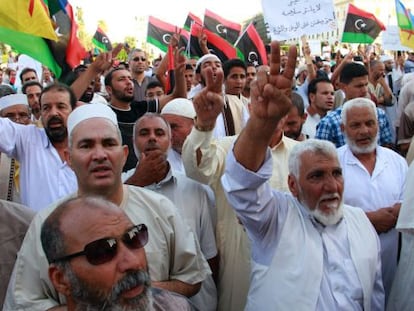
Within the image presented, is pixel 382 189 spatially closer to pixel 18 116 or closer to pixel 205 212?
pixel 205 212

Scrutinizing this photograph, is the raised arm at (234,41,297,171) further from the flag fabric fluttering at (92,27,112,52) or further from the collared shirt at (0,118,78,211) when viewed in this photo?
the flag fabric fluttering at (92,27,112,52)

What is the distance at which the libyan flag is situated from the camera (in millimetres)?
9484

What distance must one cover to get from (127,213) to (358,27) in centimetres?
809

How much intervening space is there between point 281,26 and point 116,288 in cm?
536

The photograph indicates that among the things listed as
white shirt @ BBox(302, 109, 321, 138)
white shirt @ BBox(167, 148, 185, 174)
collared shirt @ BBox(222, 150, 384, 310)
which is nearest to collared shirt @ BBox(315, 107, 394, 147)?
white shirt @ BBox(302, 109, 321, 138)

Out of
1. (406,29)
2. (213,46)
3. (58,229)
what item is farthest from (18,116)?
(406,29)

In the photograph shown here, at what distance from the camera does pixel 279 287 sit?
2.49 m

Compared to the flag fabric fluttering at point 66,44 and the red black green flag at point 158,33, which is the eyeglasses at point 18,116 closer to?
the flag fabric fluttering at point 66,44

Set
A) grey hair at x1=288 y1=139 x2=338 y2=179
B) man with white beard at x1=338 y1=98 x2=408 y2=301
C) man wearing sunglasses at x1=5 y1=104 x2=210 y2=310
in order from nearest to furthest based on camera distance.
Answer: man wearing sunglasses at x1=5 y1=104 x2=210 y2=310
grey hair at x1=288 y1=139 x2=338 y2=179
man with white beard at x1=338 y1=98 x2=408 y2=301

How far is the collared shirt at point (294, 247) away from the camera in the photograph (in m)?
2.40

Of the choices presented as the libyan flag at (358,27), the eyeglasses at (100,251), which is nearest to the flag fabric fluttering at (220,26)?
the libyan flag at (358,27)

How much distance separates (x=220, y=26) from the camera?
8.46m

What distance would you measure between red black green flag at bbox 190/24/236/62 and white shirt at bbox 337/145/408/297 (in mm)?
4215

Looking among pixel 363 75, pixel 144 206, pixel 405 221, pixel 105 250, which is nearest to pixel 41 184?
pixel 144 206
